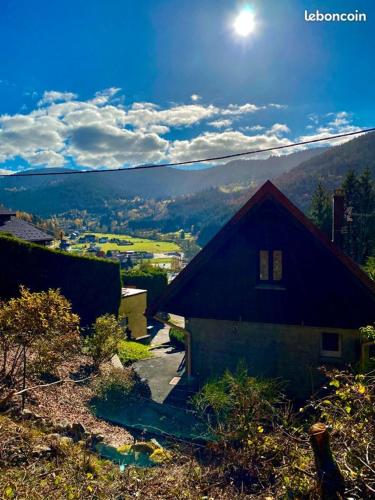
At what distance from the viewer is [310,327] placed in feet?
42.0

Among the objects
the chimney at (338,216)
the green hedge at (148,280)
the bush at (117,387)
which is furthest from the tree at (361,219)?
the bush at (117,387)

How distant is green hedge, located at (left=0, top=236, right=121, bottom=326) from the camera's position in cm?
2042

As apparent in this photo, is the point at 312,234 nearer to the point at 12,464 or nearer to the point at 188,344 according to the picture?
the point at 188,344

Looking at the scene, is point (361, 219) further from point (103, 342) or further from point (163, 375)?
point (103, 342)

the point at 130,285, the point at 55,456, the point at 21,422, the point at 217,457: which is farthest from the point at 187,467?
the point at 130,285

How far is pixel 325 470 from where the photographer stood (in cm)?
513

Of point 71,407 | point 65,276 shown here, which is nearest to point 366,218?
point 65,276

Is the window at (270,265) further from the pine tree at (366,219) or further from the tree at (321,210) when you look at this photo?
the tree at (321,210)

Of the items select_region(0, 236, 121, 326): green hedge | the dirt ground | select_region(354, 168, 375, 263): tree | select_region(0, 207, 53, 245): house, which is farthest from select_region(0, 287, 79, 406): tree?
select_region(354, 168, 375, 263): tree

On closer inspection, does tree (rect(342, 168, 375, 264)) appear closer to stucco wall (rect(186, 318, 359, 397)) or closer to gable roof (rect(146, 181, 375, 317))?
gable roof (rect(146, 181, 375, 317))

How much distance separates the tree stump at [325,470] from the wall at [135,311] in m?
23.6

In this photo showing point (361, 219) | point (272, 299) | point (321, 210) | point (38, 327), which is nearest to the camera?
point (38, 327)

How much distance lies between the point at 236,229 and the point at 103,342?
7388 millimetres

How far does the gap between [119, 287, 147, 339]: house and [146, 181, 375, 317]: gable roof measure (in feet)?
46.6
